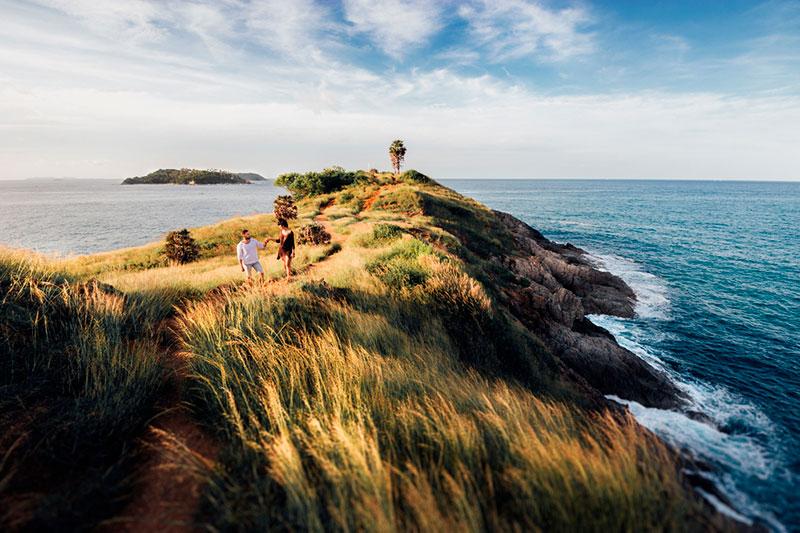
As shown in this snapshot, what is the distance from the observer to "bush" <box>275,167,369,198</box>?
59812 mm

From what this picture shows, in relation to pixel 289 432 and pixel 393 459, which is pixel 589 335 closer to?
pixel 393 459

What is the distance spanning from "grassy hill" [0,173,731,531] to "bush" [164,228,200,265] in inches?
729

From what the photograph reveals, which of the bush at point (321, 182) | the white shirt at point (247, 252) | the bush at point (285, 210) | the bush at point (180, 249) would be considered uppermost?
the bush at point (321, 182)

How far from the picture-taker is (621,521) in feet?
9.12

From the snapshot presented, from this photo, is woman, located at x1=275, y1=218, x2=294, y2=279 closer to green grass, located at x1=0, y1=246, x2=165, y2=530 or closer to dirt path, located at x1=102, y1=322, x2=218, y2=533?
green grass, located at x1=0, y1=246, x2=165, y2=530

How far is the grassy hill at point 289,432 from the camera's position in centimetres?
295

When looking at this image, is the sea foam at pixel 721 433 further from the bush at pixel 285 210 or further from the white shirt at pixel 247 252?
the bush at pixel 285 210

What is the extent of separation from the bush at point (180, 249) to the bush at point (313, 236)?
884 cm

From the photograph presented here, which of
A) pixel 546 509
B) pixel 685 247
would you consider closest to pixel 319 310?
pixel 546 509

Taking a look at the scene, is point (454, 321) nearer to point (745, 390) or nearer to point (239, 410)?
point (239, 410)

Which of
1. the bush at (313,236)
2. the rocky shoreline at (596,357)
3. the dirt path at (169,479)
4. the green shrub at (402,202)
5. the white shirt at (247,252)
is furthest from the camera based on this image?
the green shrub at (402,202)

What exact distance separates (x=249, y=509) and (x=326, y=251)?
1669 cm

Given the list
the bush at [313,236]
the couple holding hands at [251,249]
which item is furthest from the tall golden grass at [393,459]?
the bush at [313,236]

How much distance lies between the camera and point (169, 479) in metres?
3.56
